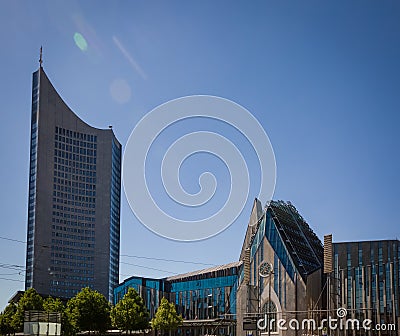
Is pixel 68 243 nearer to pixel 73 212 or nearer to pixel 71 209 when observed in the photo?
pixel 73 212

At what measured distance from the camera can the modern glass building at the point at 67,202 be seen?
16962 cm

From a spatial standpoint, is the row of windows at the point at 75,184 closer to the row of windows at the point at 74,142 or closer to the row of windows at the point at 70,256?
the row of windows at the point at 74,142

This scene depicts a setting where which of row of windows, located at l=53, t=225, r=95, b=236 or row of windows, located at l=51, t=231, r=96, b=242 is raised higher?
row of windows, located at l=53, t=225, r=95, b=236

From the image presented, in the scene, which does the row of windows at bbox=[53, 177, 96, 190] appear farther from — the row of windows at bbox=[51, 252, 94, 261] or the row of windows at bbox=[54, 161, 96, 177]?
the row of windows at bbox=[51, 252, 94, 261]

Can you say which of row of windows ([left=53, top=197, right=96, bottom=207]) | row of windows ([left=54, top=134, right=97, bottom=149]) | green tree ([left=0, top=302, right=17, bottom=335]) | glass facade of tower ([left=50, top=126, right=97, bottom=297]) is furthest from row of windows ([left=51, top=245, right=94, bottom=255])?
green tree ([left=0, top=302, right=17, bottom=335])

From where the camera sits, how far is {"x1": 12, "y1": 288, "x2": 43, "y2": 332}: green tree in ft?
248

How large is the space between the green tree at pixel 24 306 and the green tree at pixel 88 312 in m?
3.48

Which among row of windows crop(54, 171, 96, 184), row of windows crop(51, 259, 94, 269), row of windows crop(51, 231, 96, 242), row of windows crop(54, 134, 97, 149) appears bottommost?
row of windows crop(51, 259, 94, 269)

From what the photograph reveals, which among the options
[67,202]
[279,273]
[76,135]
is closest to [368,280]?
[279,273]

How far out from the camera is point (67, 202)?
179 meters

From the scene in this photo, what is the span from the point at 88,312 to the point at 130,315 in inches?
209

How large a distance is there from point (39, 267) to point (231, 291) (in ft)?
258
